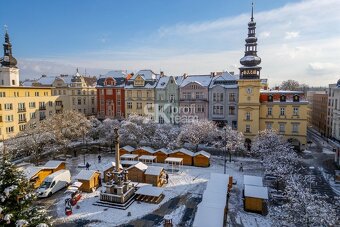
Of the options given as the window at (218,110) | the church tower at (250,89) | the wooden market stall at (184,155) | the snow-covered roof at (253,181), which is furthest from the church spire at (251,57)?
the snow-covered roof at (253,181)

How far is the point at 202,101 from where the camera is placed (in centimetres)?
5091

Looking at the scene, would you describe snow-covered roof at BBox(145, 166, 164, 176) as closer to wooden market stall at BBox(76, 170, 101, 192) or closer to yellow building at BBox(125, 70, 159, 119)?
wooden market stall at BBox(76, 170, 101, 192)

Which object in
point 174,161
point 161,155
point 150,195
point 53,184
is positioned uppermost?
point 174,161

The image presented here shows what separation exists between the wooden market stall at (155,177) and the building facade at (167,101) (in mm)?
25561

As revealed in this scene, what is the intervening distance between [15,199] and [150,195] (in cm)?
1293

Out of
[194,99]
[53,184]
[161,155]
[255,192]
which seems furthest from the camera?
[194,99]

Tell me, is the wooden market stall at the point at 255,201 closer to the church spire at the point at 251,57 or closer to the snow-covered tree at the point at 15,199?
the snow-covered tree at the point at 15,199

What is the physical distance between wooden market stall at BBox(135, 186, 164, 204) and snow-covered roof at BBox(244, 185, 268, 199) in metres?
8.41

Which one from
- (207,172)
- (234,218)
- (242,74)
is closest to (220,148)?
(207,172)

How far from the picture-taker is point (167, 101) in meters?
54.4

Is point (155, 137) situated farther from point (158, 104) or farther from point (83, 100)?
point (83, 100)

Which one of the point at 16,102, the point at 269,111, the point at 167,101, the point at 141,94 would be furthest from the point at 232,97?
the point at 16,102

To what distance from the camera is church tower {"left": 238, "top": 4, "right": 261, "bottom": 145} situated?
140 feet

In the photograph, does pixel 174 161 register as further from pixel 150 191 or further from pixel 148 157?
pixel 150 191
